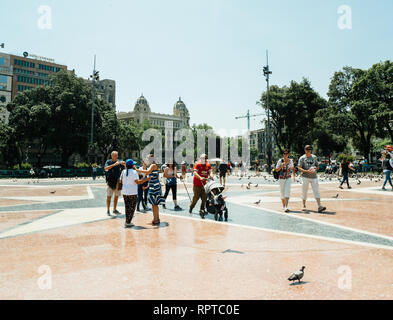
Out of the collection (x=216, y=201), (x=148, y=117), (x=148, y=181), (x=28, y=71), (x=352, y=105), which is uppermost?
(x=28, y=71)

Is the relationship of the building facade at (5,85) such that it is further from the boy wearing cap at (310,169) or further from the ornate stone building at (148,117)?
the boy wearing cap at (310,169)

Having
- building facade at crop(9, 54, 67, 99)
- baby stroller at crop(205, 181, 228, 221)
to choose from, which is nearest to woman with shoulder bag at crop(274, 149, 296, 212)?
baby stroller at crop(205, 181, 228, 221)

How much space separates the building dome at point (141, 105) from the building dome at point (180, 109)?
67.7 ft

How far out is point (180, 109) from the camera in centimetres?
14388

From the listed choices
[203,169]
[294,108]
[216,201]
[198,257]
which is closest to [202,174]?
[203,169]

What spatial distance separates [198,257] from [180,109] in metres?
142

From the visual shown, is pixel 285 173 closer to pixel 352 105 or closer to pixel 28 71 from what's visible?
pixel 352 105

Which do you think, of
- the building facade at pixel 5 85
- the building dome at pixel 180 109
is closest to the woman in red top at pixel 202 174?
the building facade at pixel 5 85

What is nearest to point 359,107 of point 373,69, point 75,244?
point 373,69

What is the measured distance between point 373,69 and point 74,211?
133ft

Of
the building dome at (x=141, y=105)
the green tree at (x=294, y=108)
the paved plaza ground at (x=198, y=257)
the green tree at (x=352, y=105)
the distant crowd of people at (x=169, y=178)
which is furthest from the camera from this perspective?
the building dome at (x=141, y=105)

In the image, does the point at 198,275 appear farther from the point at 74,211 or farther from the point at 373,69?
the point at 373,69

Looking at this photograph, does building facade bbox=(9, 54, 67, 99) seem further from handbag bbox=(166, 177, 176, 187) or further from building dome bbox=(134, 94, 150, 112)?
handbag bbox=(166, 177, 176, 187)

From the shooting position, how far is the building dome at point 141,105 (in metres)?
118
